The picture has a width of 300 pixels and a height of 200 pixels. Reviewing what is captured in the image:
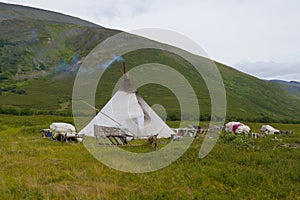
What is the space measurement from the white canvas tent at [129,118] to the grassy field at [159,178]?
29.6 ft

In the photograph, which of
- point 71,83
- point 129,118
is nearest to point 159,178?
point 129,118

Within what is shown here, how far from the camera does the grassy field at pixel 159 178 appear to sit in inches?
364

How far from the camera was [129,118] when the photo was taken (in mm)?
24250

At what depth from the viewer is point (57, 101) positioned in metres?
111

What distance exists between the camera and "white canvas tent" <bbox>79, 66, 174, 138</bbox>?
24266mm

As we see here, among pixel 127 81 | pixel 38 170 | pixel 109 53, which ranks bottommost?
pixel 38 170

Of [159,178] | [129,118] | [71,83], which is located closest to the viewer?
[159,178]

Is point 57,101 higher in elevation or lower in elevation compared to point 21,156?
higher

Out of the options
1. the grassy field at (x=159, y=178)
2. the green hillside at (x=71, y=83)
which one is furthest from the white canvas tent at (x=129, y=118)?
the green hillside at (x=71, y=83)

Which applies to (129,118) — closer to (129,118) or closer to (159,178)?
(129,118)

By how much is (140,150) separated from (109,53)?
17203cm

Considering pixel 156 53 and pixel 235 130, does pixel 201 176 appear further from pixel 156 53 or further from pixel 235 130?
pixel 156 53

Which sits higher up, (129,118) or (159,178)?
(129,118)

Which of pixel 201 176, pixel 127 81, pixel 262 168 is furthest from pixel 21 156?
pixel 127 81
